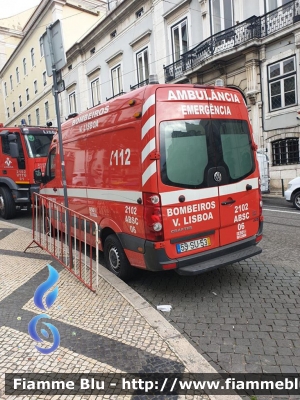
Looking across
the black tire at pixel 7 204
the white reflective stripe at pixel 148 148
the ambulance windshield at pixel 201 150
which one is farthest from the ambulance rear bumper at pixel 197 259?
the black tire at pixel 7 204

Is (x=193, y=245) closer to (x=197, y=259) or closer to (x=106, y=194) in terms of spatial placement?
(x=197, y=259)

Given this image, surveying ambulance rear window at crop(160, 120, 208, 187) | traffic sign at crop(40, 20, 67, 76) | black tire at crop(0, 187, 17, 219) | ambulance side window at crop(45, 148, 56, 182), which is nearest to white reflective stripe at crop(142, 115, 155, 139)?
ambulance rear window at crop(160, 120, 208, 187)

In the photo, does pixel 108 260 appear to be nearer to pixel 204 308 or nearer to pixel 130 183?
pixel 130 183

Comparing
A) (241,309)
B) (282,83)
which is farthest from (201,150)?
(282,83)

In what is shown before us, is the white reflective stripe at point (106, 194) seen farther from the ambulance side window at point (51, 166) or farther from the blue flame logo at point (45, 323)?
the blue flame logo at point (45, 323)

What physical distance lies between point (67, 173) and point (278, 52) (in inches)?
539

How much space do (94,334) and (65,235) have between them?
2869mm

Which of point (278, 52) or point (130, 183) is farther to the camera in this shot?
point (278, 52)

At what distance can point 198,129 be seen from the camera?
4.34 metres

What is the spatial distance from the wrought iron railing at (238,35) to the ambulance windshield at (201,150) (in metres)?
13.1

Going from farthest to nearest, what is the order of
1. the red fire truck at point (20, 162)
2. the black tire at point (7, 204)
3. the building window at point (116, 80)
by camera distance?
the building window at point (116, 80), the black tire at point (7, 204), the red fire truck at point (20, 162)

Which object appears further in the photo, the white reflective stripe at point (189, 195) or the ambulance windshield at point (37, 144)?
the ambulance windshield at point (37, 144)

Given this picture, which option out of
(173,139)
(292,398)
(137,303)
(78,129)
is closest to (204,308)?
(137,303)

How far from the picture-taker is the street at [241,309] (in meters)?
A: 3.05
